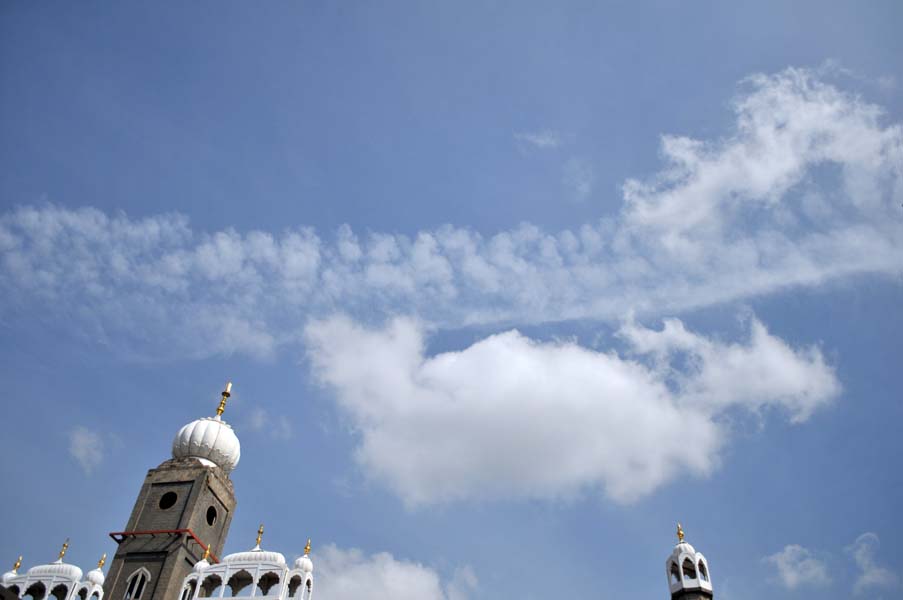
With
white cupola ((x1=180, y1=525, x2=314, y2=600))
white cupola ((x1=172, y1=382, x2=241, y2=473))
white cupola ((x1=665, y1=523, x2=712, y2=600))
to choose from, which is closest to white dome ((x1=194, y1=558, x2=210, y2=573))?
white cupola ((x1=180, y1=525, x2=314, y2=600))

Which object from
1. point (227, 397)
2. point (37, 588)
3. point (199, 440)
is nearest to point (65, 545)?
point (37, 588)

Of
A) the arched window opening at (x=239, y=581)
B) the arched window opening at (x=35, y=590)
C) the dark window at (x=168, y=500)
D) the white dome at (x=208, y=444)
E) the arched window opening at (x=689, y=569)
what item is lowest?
the arched window opening at (x=35, y=590)

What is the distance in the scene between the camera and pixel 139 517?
153 feet

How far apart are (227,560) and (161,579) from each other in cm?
421

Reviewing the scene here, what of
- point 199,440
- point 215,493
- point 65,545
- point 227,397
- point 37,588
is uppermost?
point 227,397

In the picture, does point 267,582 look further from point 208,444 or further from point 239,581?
point 208,444

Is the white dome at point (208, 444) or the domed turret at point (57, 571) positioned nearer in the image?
the domed turret at point (57, 571)

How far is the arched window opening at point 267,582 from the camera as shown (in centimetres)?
4081

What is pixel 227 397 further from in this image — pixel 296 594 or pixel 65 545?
pixel 296 594

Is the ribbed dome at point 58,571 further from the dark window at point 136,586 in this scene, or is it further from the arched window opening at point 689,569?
the arched window opening at point 689,569

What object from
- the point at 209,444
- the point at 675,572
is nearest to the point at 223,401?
the point at 209,444

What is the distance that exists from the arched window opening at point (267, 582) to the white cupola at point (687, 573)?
71.1ft

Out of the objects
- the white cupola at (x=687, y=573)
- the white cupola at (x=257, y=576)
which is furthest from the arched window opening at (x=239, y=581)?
the white cupola at (x=687, y=573)

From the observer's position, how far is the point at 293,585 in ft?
133
